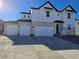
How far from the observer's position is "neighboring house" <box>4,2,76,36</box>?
27859mm

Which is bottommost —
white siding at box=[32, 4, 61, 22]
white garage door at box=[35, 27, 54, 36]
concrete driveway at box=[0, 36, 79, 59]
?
concrete driveway at box=[0, 36, 79, 59]

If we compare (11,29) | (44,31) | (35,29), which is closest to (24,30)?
(35,29)

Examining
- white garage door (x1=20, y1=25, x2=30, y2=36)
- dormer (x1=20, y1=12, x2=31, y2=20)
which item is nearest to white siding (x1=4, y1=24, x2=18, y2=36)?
white garage door (x1=20, y1=25, x2=30, y2=36)

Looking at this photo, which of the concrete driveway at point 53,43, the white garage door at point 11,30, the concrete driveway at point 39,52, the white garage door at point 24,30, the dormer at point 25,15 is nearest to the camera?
the concrete driveway at point 39,52

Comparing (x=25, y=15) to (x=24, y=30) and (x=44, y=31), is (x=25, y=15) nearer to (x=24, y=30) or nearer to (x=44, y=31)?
(x=24, y=30)

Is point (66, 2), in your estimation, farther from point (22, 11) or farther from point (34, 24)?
point (22, 11)

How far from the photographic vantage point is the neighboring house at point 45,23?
27.9m

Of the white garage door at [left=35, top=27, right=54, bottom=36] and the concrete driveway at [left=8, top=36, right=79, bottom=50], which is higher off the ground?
the white garage door at [left=35, top=27, right=54, bottom=36]

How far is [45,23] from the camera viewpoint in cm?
2822

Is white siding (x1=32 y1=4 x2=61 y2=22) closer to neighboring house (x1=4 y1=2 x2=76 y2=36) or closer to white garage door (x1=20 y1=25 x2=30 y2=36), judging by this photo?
neighboring house (x1=4 y1=2 x2=76 y2=36)

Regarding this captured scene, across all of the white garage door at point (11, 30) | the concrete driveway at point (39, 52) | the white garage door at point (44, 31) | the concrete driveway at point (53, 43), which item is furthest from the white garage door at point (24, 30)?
the concrete driveway at point (39, 52)

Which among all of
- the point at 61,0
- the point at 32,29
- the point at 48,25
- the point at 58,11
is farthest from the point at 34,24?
the point at 61,0

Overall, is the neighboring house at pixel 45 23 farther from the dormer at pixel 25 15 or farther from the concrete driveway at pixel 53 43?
the concrete driveway at pixel 53 43

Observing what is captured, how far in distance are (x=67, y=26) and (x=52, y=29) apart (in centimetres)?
402
